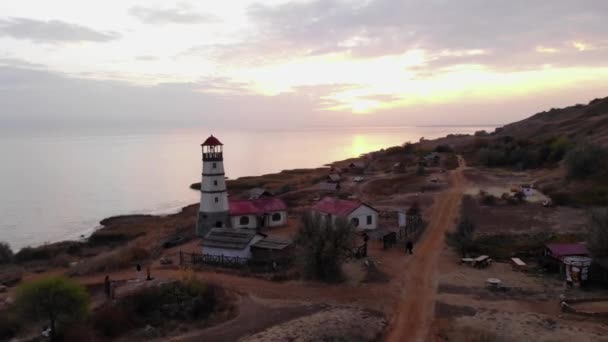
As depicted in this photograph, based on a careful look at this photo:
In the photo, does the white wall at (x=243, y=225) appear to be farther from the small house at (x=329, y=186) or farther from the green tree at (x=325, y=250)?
the small house at (x=329, y=186)

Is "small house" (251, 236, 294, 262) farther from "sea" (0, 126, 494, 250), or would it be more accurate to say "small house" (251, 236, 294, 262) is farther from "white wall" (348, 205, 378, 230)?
"sea" (0, 126, 494, 250)

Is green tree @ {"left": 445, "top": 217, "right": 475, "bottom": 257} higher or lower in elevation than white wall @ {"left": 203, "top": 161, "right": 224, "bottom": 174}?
lower

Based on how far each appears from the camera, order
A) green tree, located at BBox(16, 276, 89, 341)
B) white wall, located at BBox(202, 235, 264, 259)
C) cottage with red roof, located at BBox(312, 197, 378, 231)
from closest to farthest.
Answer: green tree, located at BBox(16, 276, 89, 341), white wall, located at BBox(202, 235, 264, 259), cottage with red roof, located at BBox(312, 197, 378, 231)

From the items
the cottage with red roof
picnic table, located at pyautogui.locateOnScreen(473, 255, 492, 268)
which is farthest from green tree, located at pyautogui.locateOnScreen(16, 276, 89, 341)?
picnic table, located at pyautogui.locateOnScreen(473, 255, 492, 268)

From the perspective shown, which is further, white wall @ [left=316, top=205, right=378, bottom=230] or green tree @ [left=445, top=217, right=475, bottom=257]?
white wall @ [left=316, top=205, right=378, bottom=230]

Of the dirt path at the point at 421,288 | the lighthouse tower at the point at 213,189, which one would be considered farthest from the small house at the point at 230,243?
the dirt path at the point at 421,288

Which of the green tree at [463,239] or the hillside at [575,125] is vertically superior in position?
the hillside at [575,125]
